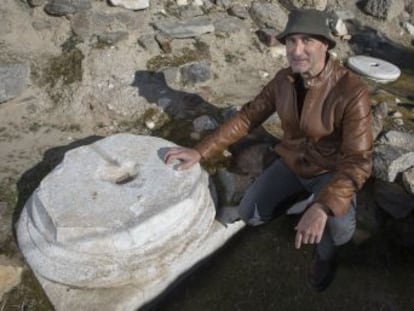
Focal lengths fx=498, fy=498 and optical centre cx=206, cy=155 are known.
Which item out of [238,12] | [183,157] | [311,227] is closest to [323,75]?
[311,227]

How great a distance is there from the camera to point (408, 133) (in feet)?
16.4

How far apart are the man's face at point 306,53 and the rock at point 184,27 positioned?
110 inches

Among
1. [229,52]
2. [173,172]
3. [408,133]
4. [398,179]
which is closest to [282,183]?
[173,172]

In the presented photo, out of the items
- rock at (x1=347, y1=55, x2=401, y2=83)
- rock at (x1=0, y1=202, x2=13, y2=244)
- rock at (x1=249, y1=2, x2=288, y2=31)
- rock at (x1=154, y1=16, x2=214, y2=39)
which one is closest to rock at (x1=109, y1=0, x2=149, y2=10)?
rock at (x1=154, y1=16, x2=214, y2=39)

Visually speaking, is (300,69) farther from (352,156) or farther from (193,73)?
Answer: (193,73)

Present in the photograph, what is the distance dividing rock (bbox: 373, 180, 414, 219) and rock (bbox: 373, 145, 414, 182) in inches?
3.3

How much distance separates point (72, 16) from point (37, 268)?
10.8 feet

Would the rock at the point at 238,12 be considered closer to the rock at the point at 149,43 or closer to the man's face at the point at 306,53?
the rock at the point at 149,43

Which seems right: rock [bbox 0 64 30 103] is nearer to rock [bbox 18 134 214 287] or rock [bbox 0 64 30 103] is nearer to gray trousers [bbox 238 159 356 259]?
rock [bbox 18 134 214 287]

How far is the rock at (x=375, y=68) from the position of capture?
20.6ft

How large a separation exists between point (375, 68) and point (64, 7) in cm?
387

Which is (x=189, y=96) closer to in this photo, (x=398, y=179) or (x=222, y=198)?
(x=222, y=198)

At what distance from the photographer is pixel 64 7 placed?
5699 mm

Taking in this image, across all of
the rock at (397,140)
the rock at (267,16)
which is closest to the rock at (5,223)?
the rock at (397,140)
